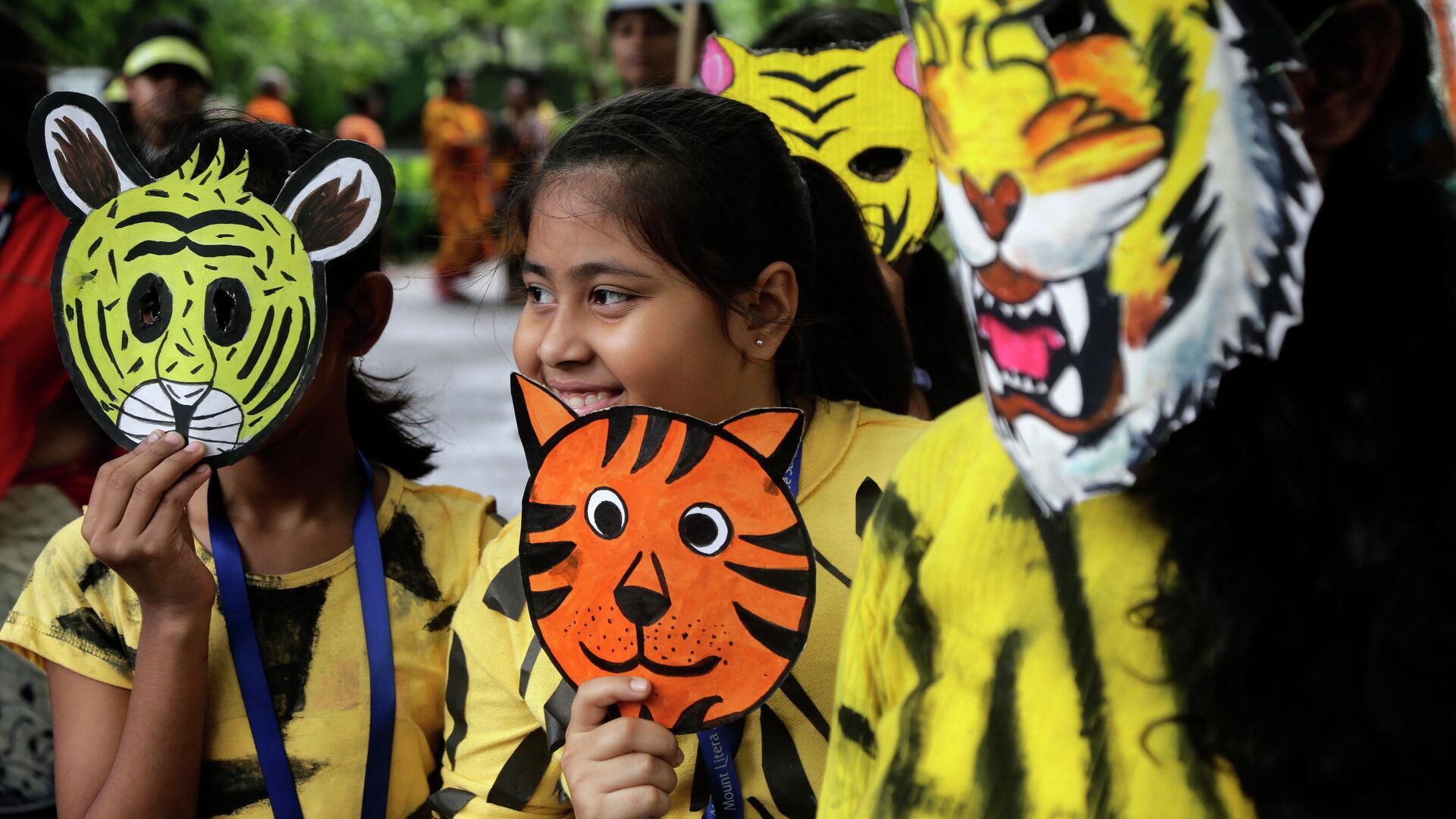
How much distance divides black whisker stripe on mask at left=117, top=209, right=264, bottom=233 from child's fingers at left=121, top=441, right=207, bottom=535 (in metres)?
0.29

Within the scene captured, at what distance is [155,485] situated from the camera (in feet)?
5.48

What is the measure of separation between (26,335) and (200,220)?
0.82m

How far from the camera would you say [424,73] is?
28469 millimetres

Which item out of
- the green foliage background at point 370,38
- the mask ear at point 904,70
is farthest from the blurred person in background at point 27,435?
the green foliage background at point 370,38

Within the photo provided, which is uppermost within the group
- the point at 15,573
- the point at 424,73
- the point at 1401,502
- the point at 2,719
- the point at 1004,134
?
the point at 1004,134

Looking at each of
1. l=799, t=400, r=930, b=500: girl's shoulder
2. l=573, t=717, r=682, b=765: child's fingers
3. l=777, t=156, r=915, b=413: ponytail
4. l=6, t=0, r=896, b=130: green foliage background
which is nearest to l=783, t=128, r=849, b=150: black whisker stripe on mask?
l=777, t=156, r=915, b=413: ponytail

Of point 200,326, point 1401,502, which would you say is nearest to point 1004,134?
point 1401,502

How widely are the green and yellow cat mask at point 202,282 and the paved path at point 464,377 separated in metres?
2.33

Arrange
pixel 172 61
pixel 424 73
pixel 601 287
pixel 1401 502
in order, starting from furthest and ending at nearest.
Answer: pixel 424 73 → pixel 172 61 → pixel 601 287 → pixel 1401 502

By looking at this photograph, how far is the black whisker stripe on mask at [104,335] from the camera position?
5.65ft

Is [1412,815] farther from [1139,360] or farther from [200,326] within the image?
[200,326]

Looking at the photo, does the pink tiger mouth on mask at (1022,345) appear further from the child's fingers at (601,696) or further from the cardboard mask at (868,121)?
the cardboard mask at (868,121)

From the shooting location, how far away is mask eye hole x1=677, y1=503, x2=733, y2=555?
4.32 ft

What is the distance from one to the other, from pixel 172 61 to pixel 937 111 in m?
5.00
